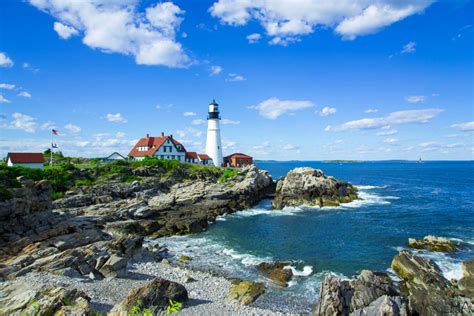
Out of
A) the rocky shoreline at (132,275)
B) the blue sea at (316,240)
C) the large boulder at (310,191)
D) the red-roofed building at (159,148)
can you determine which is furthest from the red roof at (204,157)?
the rocky shoreline at (132,275)

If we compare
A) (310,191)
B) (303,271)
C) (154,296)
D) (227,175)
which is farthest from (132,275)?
(227,175)

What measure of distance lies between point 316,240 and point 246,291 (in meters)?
14.2

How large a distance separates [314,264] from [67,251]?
17.8 metres

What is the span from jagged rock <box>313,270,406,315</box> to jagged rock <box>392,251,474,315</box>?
1655mm

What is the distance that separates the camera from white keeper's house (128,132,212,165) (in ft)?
240

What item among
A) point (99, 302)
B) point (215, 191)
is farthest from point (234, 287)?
point (215, 191)

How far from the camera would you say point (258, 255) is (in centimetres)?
2672

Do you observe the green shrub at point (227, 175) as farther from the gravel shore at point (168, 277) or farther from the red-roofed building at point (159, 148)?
the gravel shore at point (168, 277)

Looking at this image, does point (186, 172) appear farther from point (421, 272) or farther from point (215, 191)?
point (421, 272)

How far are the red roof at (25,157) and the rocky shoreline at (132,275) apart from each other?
14.7 m

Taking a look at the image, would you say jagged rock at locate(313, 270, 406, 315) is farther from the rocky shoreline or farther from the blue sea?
the blue sea

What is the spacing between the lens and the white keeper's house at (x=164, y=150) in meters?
73.1

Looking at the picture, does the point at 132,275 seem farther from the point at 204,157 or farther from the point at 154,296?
the point at 204,157

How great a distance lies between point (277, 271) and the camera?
72.2ft
